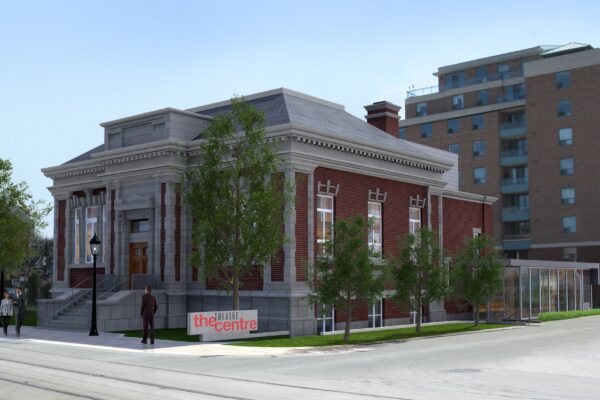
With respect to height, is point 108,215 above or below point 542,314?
above

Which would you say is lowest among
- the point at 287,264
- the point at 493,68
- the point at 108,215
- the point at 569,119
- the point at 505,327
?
the point at 505,327

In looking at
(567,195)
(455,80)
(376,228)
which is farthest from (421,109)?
(376,228)

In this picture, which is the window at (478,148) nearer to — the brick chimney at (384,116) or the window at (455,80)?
the window at (455,80)

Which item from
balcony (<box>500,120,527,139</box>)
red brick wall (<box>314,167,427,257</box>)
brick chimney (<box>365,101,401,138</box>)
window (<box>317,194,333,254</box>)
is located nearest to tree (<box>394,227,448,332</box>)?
red brick wall (<box>314,167,427,257</box>)

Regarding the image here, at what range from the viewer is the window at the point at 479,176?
78812 millimetres

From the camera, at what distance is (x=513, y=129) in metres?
76.9

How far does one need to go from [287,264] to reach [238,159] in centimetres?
477

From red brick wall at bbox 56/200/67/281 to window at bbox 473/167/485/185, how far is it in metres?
49.5

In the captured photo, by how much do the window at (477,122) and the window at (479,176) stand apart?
468 cm

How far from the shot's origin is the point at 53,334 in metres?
30.2

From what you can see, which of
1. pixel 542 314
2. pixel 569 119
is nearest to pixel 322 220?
pixel 542 314

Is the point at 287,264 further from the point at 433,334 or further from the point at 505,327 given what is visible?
the point at 505,327

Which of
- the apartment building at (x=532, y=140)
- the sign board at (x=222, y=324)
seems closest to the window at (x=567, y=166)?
the apartment building at (x=532, y=140)

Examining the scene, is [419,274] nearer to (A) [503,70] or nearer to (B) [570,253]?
(B) [570,253]
